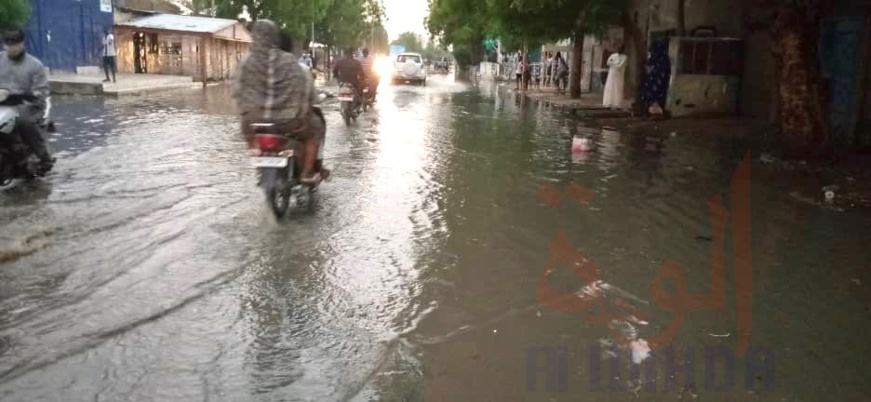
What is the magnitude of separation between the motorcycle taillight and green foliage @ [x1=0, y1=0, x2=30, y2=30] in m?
17.6

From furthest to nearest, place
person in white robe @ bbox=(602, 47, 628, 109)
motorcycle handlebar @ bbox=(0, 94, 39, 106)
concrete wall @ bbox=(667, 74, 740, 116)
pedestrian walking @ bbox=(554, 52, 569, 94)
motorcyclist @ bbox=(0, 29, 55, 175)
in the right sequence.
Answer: pedestrian walking @ bbox=(554, 52, 569, 94) → person in white robe @ bbox=(602, 47, 628, 109) → concrete wall @ bbox=(667, 74, 740, 116) → motorcyclist @ bbox=(0, 29, 55, 175) → motorcycle handlebar @ bbox=(0, 94, 39, 106)

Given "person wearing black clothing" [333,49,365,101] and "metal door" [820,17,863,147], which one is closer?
"metal door" [820,17,863,147]

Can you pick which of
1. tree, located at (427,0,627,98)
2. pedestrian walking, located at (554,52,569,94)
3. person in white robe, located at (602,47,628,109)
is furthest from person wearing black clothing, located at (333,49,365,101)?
pedestrian walking, located at (554,52,569,94)

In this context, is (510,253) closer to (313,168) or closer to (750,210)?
(313,168)

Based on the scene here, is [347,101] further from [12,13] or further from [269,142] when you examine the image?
[12,13]

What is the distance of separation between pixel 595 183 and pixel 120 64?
103 feet

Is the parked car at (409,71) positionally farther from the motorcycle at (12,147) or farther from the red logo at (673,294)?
the red logo at (673,294)

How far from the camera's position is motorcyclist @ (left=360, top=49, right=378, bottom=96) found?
17141mm

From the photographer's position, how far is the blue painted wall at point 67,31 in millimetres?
26906

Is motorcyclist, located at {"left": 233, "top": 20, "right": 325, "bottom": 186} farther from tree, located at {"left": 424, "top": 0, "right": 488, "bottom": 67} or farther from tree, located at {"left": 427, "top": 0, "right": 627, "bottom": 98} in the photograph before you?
tree, located at {"left": 424, "top": 0, "right": 488, "bottom": 67}

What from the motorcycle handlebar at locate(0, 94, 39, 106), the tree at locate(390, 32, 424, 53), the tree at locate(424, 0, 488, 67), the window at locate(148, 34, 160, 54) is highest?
the tree at locate(390, 32, 424, 53)

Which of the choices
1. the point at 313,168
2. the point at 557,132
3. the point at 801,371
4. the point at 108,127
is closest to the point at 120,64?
the point at 108,127

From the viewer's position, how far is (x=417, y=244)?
5.96 m

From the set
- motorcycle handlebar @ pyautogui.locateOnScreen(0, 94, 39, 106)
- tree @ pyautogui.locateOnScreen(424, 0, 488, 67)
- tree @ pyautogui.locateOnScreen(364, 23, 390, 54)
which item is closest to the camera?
motorcycle handlebar @ pyautogui.locateOnScreen(0, 94, 39, 106)
